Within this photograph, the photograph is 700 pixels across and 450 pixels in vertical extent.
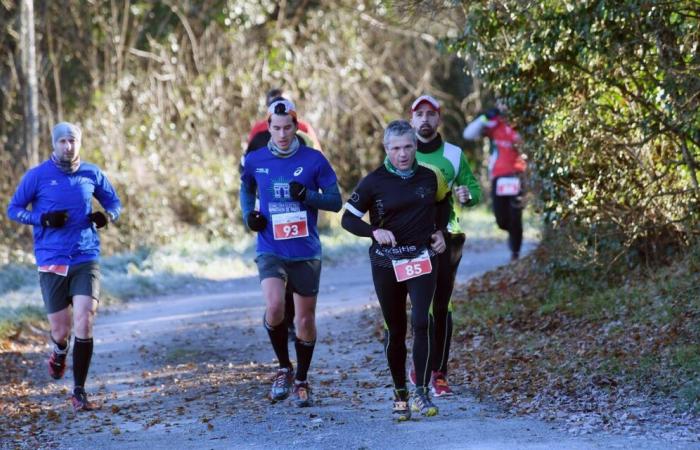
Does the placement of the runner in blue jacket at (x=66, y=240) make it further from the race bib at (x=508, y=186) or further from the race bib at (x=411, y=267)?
the race bib at (x=508, y=186)

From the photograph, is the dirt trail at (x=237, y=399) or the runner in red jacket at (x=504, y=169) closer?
the dirt trail at (x=237, y=399)

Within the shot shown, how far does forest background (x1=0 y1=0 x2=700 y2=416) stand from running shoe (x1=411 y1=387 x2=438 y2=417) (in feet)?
5.09

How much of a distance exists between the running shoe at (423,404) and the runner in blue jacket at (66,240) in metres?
2.60

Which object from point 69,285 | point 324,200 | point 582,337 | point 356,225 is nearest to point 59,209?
point 69,285

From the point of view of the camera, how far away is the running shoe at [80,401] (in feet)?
28.0

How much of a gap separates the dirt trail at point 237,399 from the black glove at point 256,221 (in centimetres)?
127

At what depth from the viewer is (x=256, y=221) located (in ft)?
26.6

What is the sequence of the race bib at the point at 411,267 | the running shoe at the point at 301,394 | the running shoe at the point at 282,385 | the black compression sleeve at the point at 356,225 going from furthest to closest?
the running shoe at the point at 282,385 → the running shoe at the point at 301,394 → the black compression sleeve at the point at 356,225 → the race bib at the point at 411,267

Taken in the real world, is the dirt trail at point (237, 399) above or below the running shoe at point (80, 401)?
below

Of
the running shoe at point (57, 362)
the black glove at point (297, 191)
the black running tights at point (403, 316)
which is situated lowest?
the running shoe at point (57, 362)

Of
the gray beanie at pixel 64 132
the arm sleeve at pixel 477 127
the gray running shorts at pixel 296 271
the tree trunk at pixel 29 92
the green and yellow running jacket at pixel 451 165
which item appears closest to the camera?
the green and yellow running jacket at pixel 451 165

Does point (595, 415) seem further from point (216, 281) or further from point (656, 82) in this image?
point (216, 281)

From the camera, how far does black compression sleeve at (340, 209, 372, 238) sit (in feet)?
24.2

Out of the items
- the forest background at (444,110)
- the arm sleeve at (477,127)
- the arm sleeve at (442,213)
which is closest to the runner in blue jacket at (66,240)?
the arm sleeve at (442,213)
